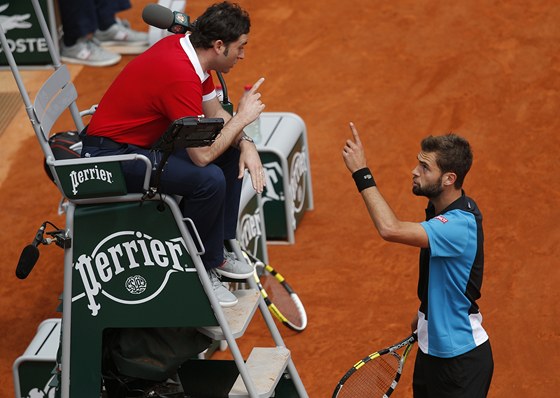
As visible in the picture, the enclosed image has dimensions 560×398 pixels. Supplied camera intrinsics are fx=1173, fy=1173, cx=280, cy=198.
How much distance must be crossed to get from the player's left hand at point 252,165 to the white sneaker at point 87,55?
22.5ft

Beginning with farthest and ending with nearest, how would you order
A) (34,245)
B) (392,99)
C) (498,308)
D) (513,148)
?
(392,99) < (513,148) < (498,308) < (34,245)

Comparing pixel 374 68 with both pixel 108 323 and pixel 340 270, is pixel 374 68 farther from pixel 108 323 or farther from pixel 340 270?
pixel 108 323

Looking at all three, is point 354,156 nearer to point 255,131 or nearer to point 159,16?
point 159,16

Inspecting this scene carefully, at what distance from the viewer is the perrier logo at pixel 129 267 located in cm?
640

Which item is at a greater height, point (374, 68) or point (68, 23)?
point (68, 23)

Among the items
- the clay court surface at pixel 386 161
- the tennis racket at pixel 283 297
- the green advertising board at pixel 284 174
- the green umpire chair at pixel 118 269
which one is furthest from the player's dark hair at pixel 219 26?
the green advertising board at pixel 284 174

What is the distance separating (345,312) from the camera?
943 cm

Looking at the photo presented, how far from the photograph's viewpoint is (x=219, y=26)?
249 inches

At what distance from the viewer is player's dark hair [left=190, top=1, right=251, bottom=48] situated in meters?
6.32

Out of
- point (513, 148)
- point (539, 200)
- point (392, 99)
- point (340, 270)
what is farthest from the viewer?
point (392, 99)

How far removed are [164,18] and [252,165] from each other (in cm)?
95

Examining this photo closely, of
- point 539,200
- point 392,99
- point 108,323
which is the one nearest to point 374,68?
point 392,99

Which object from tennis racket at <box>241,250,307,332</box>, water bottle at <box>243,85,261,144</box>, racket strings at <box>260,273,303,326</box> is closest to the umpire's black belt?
tennis racket at <box>241,250,307,332</box>

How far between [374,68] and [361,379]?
20.7ft
